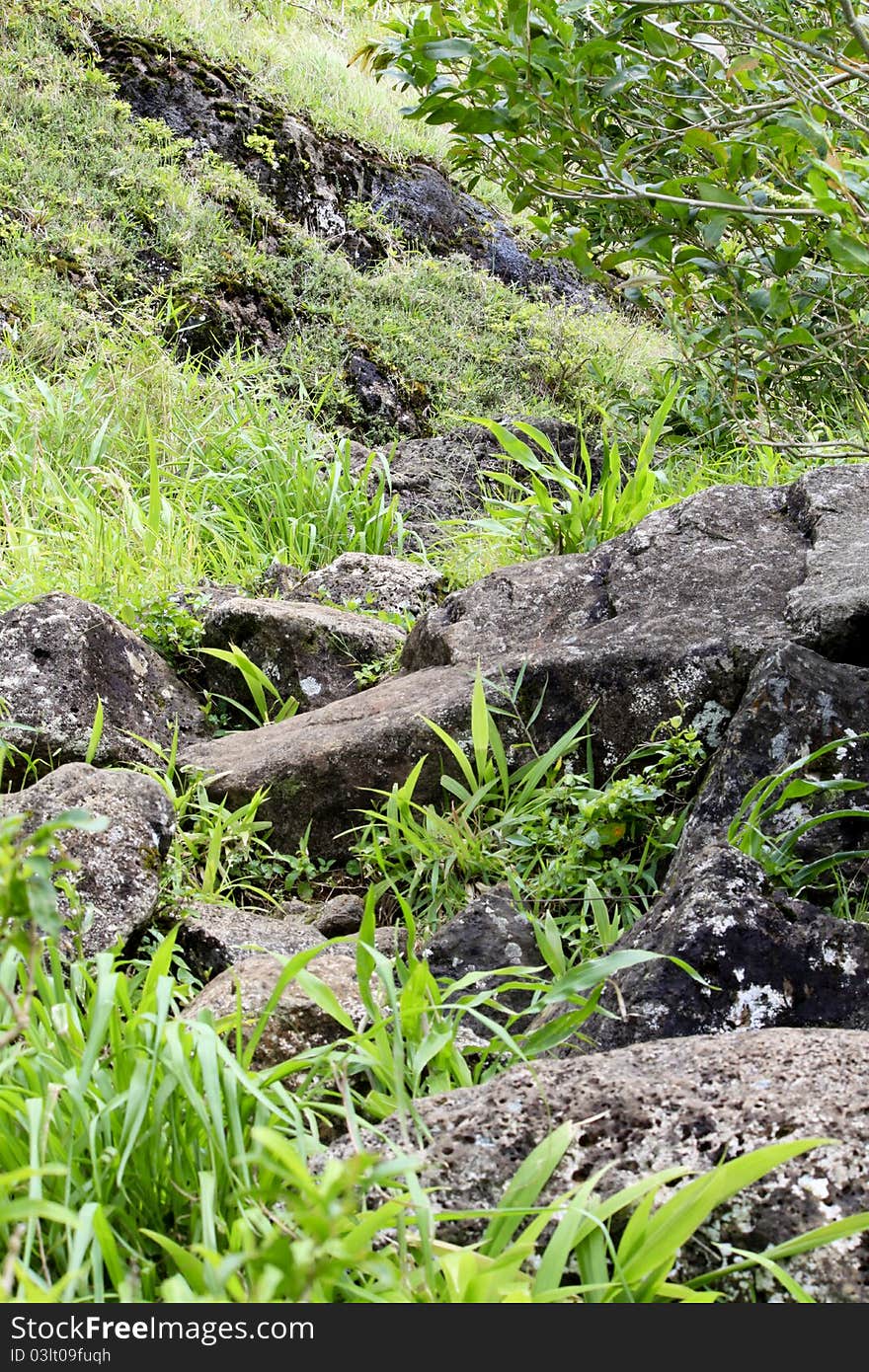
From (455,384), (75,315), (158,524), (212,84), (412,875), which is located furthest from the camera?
(212,84)

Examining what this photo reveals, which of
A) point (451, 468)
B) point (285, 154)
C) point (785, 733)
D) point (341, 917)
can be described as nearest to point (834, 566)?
point (785, 733)

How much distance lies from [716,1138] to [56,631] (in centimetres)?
236

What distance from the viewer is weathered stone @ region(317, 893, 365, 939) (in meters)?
2.67

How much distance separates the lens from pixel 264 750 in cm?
326

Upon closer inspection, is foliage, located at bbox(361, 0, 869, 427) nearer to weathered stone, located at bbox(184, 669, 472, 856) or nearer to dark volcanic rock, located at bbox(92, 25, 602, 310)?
weathered stone, located at bbox(184, 669, 472, 856)

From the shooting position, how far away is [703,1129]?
4.74 feet

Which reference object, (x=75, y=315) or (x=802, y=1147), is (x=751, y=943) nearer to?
(x=802, y=1147)

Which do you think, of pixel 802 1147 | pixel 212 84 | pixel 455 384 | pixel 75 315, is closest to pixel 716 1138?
pixel 802 1147

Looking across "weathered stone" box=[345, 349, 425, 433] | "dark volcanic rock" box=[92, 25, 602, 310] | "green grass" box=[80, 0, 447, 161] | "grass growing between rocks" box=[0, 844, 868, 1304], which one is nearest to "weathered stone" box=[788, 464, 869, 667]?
"grass growing between rocks" box=[0, 844, 868, 1304]

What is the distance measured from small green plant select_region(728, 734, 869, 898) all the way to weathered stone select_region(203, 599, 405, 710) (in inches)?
72.7

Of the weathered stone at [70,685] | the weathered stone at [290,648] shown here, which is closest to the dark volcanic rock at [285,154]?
the weathered stone at [290,648]

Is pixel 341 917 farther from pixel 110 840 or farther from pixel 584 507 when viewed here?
pixel 584 507

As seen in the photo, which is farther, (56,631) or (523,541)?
(523,541)

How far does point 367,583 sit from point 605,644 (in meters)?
1.84
